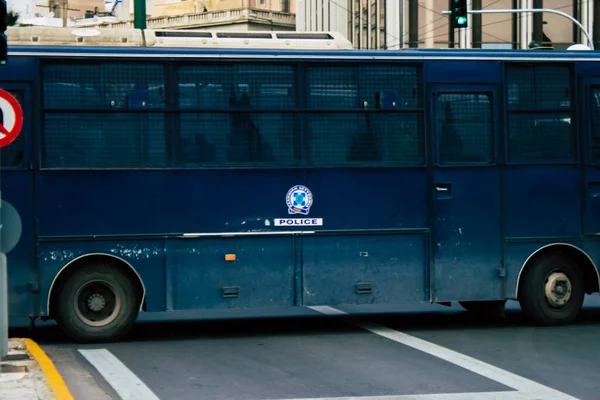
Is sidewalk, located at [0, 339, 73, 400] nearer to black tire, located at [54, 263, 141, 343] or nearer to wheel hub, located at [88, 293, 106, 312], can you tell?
black tire, located at [54, 263, 141, 343]

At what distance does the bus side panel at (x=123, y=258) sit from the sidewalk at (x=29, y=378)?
47.9 inches

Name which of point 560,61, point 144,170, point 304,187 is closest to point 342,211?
point 304,187

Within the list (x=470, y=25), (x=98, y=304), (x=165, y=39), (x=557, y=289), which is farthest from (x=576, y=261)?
(x=470, y=25)

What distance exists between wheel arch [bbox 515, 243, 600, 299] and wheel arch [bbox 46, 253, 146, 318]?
14.3 feet

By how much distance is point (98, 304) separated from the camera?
516 inches

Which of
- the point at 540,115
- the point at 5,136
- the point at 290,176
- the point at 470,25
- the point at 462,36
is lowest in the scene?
the point at 290,176

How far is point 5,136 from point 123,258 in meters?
2.77

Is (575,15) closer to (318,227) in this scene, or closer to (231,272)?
(318,227)

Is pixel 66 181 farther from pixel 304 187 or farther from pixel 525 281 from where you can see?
pixel 525 281

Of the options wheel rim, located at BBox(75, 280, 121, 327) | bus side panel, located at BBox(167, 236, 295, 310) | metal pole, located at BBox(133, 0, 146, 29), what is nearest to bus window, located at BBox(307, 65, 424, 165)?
bus side panel, located at BBox(167, 236, 295, 310)

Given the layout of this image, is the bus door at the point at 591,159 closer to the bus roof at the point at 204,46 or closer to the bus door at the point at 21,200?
the bus roof at the point at 204,46

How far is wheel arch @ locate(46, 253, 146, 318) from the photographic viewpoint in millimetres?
12891

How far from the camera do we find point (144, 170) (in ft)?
43.1

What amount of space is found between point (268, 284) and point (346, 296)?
35.9 inches
